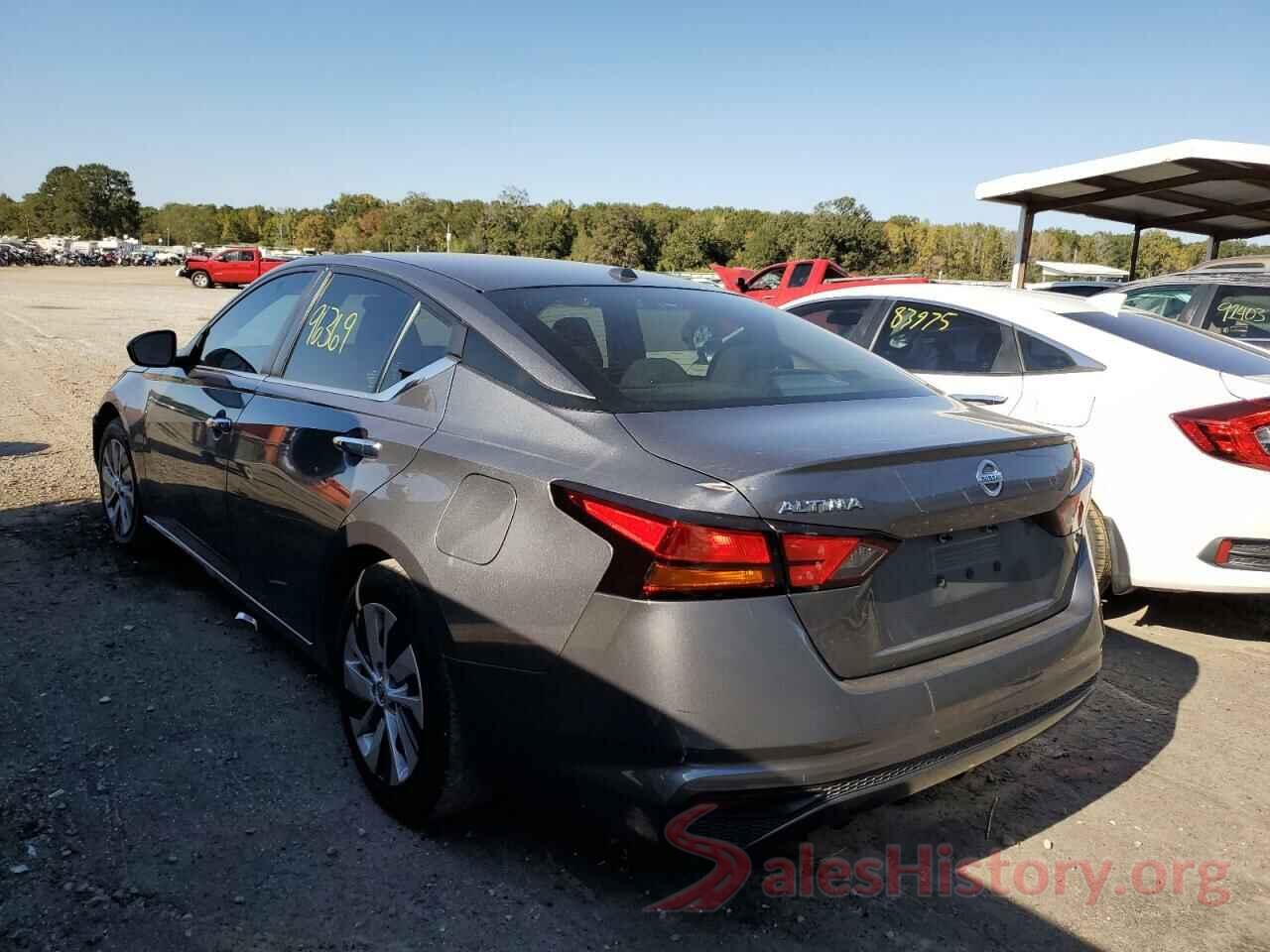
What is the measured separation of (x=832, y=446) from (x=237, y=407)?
8.01 feet

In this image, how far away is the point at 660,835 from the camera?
2121mm

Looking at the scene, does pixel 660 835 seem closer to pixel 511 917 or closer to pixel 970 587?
pixel 511 917

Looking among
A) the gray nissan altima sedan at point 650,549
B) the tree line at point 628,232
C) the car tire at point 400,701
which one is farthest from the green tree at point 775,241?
the car tire at point 400,701

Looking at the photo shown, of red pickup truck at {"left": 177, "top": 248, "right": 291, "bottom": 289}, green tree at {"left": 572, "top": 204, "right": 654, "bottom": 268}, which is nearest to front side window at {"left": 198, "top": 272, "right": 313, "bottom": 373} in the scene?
red pickup truck at {"left": 177, "top": 248, "right": 291, "bottom": 289}

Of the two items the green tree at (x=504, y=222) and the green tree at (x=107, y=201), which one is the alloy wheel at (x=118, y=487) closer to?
the green tree at (x=504, y=222)

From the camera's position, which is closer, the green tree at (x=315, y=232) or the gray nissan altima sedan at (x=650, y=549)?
the gray nissan altima sedan at (x=650, y=549)

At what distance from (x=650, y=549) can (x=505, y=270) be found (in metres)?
1.66

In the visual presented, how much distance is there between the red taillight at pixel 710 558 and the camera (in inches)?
81.8

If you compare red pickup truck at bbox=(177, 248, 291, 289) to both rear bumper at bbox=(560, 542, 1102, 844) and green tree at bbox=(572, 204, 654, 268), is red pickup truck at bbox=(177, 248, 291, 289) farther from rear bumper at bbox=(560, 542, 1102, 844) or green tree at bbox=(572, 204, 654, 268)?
rear bumper at bbox=(560, 542, 1102, 844)

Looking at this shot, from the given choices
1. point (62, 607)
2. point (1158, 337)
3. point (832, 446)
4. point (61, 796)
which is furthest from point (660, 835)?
point (1158, 337)

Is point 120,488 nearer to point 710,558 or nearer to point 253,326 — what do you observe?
point 253,326

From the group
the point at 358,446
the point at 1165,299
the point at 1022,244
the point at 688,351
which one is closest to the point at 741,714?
the point at 688,351

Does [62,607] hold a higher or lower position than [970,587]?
lower

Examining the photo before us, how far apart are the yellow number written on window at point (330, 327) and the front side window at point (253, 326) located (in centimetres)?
26
